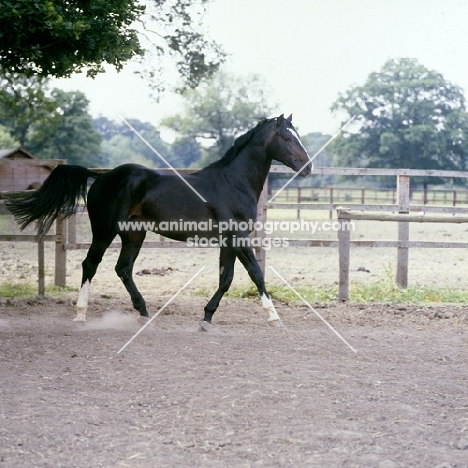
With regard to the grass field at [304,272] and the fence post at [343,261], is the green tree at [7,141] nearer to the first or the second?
the grass field at [304,272]

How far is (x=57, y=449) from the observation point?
3.19m

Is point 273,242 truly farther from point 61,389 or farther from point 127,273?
point 61,389

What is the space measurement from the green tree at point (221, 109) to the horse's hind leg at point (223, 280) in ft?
147

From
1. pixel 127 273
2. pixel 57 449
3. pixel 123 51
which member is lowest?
pixel 57 449

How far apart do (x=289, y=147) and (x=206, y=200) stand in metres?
1.00

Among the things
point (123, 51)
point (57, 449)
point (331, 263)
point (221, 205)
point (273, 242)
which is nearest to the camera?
point (57, 449)

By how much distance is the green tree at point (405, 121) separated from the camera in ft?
153

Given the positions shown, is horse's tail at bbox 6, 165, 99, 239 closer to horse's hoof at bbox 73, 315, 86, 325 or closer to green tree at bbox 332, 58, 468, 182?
horse's hoof at bbox 73, 315, 86, 325

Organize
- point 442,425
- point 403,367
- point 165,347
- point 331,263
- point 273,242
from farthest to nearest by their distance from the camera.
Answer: point 331,263 < point 273,242 < point 165,347 < point 403,367 < point 442,425

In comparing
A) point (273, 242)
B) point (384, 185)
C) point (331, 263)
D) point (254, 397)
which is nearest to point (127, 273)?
point (273, 242)

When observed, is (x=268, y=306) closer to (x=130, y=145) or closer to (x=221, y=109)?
Result: (x=221, y=109)

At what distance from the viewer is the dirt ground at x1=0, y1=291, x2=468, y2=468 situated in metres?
3.18

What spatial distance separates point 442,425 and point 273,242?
16.0 feet

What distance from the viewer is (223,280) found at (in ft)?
20.9
